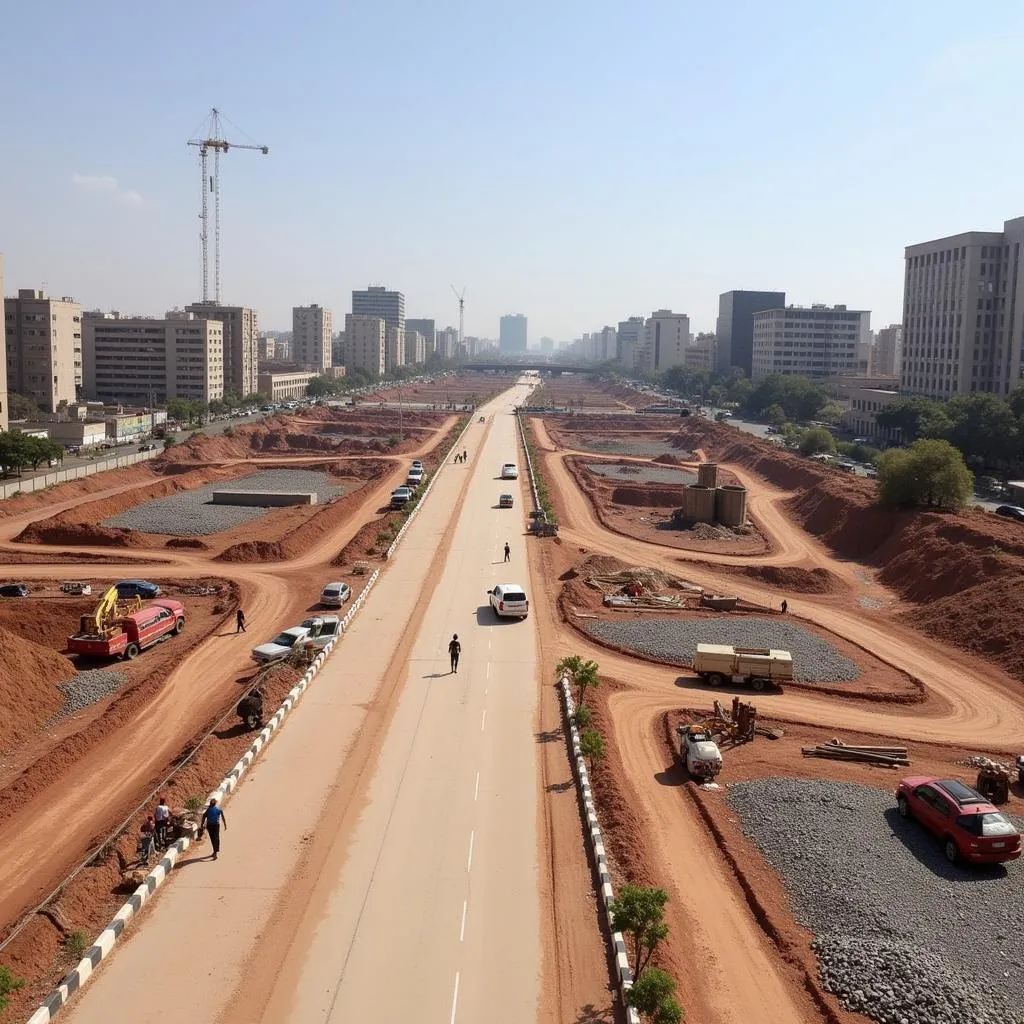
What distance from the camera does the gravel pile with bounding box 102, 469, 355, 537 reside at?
61000 mm

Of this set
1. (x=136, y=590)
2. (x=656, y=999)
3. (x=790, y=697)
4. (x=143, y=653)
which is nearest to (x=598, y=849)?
(x=656, y=999)

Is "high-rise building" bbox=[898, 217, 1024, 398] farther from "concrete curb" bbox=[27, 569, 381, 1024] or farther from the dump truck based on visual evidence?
"concrete curb" bbox=[27, 569, 381, 1024]

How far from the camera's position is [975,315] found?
112250mm

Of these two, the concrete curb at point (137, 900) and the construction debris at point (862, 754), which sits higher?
the concrete curb at point (137, 900)

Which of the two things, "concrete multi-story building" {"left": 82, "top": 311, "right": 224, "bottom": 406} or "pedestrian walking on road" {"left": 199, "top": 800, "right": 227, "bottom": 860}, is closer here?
"pedestrian walking on road" {"left": 199, "top": 800, "right": 227, "bottom": 860}

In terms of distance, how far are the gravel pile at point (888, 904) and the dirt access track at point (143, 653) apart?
14031 mm

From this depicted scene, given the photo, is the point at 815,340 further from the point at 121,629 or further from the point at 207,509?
the point at 121,629

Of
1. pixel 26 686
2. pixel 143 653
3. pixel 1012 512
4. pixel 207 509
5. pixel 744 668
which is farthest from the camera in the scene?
pixel 207 509

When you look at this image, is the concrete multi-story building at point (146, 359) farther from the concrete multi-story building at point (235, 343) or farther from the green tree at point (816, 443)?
the green tree at point (816, 443)

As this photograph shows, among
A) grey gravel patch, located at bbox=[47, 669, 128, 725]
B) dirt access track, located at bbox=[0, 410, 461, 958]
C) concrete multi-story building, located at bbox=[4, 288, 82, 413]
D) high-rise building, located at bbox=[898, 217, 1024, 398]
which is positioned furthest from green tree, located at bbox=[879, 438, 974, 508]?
concrete multi-story building, located at bbox=[4, 288, 82, 413]

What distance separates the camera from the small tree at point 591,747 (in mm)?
23391

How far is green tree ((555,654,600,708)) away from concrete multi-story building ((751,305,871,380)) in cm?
17531

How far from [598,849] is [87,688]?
63.9ft

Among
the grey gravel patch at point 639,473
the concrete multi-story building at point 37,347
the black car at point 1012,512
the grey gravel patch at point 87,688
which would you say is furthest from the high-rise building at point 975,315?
the concrete multi-story building at point 37,347
